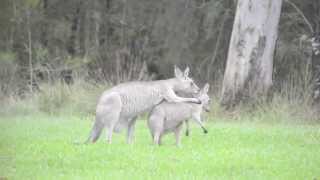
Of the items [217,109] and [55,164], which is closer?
[55,164]

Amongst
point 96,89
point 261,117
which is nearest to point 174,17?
point 96,89

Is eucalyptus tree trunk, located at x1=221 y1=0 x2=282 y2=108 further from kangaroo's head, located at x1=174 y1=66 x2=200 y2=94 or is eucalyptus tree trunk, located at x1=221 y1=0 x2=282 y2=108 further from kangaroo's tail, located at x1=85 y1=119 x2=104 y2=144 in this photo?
kangaroo's tail, located at x1=85 y1=119 x2=104 y2=144

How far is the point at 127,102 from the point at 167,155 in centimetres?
195

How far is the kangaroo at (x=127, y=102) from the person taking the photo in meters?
14.5

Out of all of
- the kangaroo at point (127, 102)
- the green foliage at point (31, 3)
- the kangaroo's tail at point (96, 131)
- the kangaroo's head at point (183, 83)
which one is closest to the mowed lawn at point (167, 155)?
the kangaroo's tail at point (96, 131)

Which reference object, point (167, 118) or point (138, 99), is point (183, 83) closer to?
point (138, 99)

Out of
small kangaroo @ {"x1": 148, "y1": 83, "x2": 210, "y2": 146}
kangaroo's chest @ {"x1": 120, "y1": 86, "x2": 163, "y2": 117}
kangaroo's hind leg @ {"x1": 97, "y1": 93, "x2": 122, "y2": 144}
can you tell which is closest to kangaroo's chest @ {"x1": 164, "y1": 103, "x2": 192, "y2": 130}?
small kangaroo @ {"x1": 148, "y1": 83, "x2": 210, "y2": 146}

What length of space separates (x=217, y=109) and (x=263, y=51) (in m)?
2.08

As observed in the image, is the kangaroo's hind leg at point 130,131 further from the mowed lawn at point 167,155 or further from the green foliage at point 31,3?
the green foliage at point 31,3

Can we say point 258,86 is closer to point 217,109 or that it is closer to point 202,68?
point 217,109

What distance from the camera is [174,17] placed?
30.3 m

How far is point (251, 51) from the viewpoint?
22.4 m

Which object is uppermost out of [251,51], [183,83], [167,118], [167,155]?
[251,51]

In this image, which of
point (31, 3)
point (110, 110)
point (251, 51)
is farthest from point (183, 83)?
point (31, 3)
